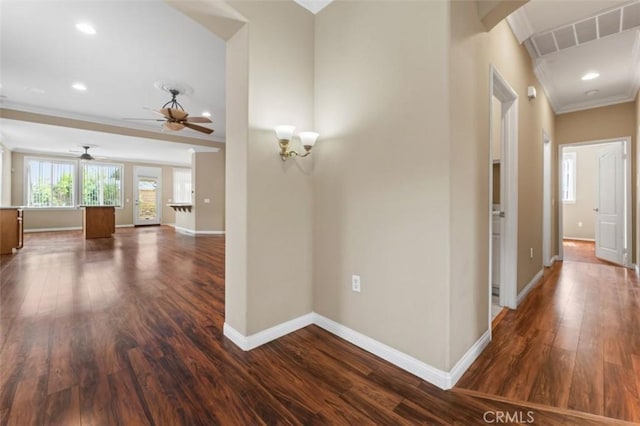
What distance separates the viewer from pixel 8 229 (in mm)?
5164

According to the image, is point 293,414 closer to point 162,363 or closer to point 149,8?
point 162,363

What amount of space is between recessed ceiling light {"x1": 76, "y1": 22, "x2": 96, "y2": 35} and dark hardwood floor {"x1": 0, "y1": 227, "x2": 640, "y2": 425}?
117 inches

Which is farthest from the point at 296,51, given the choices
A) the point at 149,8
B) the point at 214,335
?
the point at 214,335

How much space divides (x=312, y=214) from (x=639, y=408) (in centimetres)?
229

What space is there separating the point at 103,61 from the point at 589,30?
583 centimetres

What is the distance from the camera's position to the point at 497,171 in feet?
11.2

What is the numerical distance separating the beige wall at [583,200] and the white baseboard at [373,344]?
7.62m

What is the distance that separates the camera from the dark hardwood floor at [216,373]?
1385mm

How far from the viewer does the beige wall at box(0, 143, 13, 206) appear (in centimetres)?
748

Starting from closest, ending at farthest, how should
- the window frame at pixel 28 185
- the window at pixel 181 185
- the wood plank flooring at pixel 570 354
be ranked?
1. the wood plank flooring at pixel 570 354
2. the window frame at pixel 28 185
3. the window at pixel 181 185

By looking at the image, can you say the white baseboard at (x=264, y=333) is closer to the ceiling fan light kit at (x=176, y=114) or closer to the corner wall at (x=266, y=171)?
the corner wall at (x=266, y=171)

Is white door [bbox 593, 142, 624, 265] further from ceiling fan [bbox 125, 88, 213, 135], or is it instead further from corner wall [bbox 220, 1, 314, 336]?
ceiling fan [bbox 125, 88, 213, 135]

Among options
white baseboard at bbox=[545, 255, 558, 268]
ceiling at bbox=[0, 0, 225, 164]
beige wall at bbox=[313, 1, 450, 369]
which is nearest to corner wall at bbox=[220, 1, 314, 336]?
beige wall at bbox=[313, 1, 450, 369]

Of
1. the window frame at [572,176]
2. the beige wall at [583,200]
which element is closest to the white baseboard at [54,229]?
the beige wall at [583,200]
